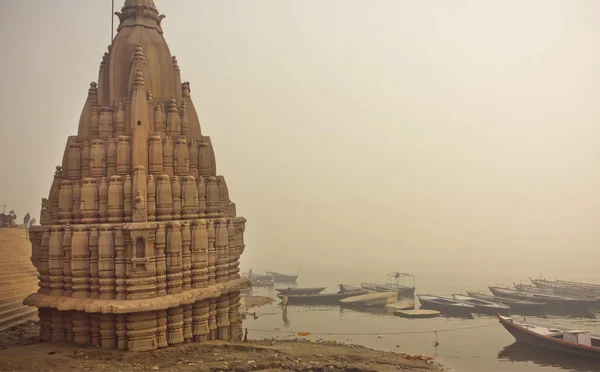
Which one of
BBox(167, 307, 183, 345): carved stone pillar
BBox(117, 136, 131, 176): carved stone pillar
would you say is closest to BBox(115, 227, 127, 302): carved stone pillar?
BBox(167, 307, 183, 345): carved stone pillar

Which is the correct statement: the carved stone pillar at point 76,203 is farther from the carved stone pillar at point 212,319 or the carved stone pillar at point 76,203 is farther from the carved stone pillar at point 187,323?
the carved stone pillar at point 212,319

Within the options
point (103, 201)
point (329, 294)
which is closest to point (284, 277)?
point (329, 294)

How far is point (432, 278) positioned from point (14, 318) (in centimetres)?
3019

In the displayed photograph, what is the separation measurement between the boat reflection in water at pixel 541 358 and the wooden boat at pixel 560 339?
0.17 m

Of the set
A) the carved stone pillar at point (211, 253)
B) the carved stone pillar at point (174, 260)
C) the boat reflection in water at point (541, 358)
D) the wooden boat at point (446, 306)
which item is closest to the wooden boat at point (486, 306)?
the wooden boat at point (446, 306)

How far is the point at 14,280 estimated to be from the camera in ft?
48.1

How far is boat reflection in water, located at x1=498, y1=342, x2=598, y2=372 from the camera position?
13594 mm

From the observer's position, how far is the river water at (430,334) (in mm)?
14242

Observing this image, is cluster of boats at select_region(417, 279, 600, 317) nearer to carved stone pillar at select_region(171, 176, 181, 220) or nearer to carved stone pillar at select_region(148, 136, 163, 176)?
carved stone pillar at select_region(171, 176, 181, 220)

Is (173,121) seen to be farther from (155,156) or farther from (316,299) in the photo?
(316,299)

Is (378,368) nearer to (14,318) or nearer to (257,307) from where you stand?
(14,318)

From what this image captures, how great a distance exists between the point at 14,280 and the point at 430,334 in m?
14.9

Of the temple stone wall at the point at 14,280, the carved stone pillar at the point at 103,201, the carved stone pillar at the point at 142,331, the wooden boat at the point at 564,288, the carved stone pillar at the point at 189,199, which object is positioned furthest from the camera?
the wooden boat at the point at 564,288

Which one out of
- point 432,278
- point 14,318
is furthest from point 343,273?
point 14,318
